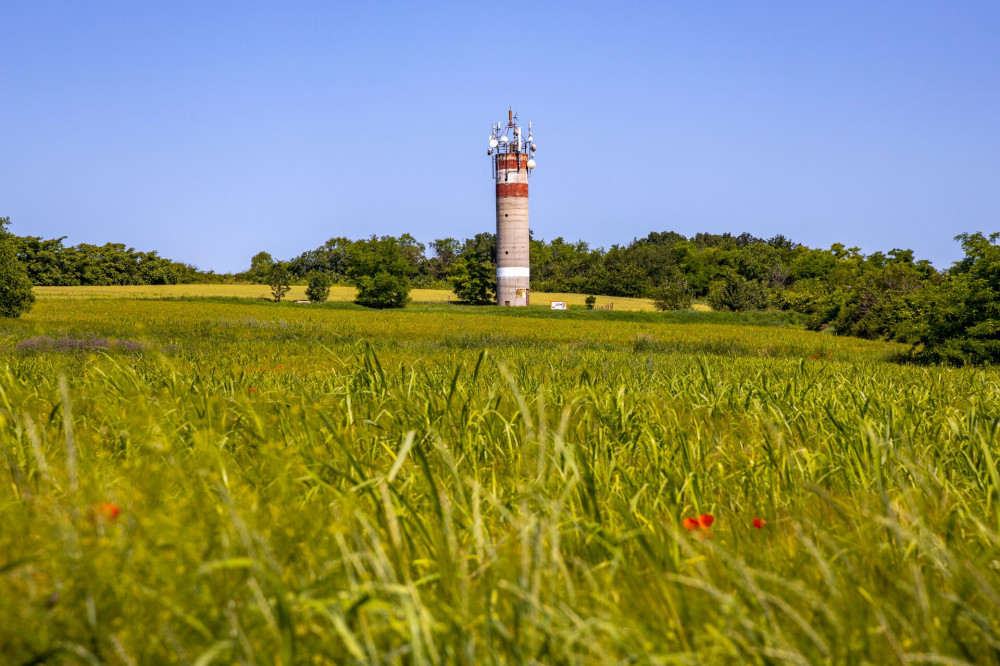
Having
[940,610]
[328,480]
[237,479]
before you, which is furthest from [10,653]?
[940,610]

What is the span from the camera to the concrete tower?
218 feet

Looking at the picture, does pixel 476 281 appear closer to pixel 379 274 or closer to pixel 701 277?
pixel 379 274

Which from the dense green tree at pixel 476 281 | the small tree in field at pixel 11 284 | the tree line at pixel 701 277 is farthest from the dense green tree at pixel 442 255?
the small tree in field at pixel 11 284

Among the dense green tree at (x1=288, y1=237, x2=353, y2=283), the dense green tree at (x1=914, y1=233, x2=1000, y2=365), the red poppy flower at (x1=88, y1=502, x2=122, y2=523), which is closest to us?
the red poppy flower at (x1=88, y1=502, x2=122, y2=523)

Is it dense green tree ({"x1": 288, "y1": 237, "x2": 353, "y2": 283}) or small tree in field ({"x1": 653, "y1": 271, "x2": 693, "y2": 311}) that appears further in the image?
dense green tree ({"x1": 288, "y1": 237, "x2": 353, "y2": 283})

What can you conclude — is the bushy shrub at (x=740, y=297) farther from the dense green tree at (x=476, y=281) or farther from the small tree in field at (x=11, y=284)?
the small tree in field at (x=11, y=284)

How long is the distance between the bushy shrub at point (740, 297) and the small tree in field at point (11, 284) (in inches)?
2262

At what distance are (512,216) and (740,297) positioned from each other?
23.4 metres

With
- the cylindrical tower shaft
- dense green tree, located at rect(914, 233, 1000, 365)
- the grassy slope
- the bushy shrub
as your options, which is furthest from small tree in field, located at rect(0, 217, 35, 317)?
the bushy shrub

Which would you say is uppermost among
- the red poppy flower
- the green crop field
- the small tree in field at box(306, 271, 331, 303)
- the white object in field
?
the white object in field

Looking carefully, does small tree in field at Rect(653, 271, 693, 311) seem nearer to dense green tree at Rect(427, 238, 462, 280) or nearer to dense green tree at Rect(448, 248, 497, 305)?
dense green tree at Rect(448, 248, 497, 305)

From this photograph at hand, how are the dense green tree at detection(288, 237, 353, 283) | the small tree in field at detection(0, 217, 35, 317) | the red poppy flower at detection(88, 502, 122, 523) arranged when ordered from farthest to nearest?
the dense green tree at detection(288, 237, 353, 283)
the small tree in field at detection(0, 217, 35, 317)
the red poppy flower at detection(88, 502, 122, 523)

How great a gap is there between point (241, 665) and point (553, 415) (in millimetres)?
2992

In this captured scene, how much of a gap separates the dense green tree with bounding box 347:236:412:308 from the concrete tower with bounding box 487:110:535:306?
10345 millimetres
